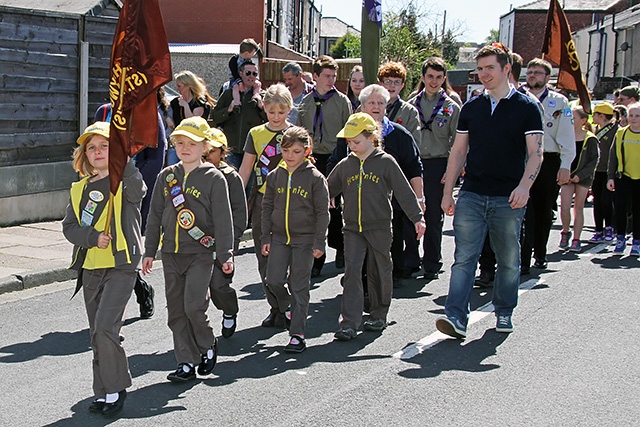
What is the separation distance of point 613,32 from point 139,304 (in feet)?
144

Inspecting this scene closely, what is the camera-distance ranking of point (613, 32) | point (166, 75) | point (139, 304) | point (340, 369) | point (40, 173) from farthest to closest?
point (613, 32), point (40, 173), point (139, 304), point (340, 369), point (166, 75)

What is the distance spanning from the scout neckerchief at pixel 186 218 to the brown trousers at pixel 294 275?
1.02 m

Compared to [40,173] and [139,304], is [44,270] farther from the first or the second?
[40,173]

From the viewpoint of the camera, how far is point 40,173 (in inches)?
481

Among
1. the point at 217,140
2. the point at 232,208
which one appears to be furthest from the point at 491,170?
the point at 217,140

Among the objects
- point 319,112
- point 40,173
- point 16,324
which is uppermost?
point 319,112

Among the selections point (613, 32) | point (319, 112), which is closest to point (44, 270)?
point (319, 112)

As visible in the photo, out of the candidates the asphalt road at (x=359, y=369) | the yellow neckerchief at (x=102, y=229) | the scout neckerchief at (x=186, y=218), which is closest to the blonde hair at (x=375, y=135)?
the asphalt road at (x=359, y=369)

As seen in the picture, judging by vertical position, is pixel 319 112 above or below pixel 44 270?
above

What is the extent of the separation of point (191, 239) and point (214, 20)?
24.4 meters

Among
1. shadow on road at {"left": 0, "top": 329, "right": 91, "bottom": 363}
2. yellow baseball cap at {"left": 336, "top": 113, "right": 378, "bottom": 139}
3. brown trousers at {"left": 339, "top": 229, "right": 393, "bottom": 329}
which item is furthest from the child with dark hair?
shadow on road at {"left": 0, "top": 329, "right": 91, "bottom": 363}

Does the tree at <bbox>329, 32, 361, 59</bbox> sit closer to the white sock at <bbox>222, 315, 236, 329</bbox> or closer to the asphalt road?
the asphalt road

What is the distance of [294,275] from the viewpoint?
21.9 ft

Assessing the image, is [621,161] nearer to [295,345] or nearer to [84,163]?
[295,345]
